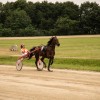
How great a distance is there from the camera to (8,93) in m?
11.7

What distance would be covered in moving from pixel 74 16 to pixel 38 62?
225 ft

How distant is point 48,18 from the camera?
9031cm

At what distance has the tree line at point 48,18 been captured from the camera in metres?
77.0

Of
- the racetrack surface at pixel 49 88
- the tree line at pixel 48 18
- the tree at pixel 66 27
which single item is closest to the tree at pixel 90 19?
the tree line at pixel 48 18

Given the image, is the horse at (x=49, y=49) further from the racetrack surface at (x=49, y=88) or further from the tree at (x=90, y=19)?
the tree at (x=90, y=19)

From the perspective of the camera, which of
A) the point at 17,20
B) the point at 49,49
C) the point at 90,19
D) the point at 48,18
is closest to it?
the point at 49,49

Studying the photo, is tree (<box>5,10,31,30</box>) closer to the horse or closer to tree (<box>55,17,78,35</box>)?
tree (<box>55,17,78,35</box>)

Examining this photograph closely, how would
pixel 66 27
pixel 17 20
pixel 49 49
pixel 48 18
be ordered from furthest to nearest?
pixel 48 18 < pixel 17 20 < pixel 66 27 < pixel 49 49

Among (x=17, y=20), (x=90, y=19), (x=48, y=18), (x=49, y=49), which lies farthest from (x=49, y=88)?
(x=48, y=18)

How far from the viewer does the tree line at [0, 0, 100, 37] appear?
77000 millimetres

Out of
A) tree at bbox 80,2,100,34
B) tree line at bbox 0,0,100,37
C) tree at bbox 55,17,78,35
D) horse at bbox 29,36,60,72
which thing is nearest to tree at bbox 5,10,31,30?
tree line at bbox 0,0,100,37

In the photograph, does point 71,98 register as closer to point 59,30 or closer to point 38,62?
point 38,62

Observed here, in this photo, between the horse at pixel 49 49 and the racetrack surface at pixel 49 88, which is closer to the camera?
the racetrack surface at pixel 49 88

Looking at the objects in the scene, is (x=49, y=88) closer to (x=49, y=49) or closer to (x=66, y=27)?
(x=49, y=49)
